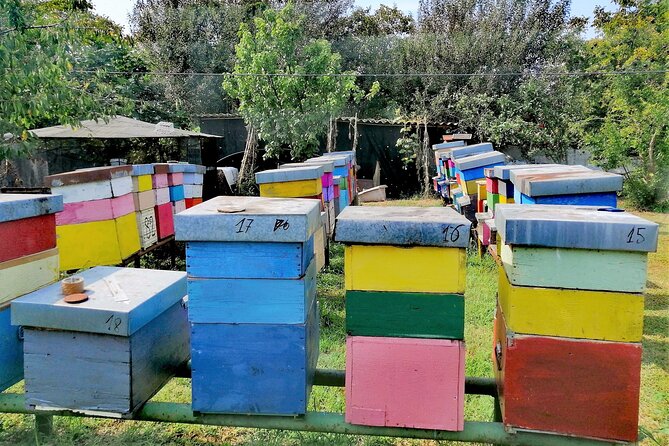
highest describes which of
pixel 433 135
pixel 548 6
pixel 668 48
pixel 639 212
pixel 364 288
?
pixel 548 6

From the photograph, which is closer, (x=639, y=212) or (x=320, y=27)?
(x=639, y=212)

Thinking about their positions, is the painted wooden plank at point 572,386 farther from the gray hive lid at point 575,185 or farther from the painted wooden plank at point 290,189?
the painted wooden plank at point 290,189

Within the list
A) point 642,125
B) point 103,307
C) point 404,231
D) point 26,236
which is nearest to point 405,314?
point 404,231

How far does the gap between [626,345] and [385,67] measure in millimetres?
16548

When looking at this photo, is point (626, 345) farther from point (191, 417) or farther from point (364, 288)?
point (191, 417)

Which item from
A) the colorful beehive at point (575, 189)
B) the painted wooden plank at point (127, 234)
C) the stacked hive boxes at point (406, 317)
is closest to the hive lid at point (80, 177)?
the painted wooden plank at point (127, 234)

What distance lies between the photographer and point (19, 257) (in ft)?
6.07

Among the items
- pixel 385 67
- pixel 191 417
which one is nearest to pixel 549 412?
pixel 191 417

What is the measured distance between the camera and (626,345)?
144cm

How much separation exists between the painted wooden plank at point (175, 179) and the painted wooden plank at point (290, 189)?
163cm

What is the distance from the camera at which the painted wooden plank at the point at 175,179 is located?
5266 millimetres

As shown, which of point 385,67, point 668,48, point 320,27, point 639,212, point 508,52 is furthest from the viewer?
point 320,27

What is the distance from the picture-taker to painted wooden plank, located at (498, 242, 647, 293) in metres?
1.41

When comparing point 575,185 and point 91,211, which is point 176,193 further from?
point 575,185
